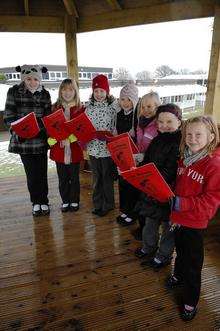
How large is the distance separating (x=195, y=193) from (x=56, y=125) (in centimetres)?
159

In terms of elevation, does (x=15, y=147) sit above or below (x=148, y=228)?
above

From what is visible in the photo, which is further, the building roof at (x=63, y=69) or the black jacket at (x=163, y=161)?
the building roof at (x=63, y=69)

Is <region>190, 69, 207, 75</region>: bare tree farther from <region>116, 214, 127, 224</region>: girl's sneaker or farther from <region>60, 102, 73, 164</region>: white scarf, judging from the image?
<region>116, 214, 127, 224</region>: girl's sneaker

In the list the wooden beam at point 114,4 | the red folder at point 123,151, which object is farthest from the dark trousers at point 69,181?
the wooden beam at point 114,4

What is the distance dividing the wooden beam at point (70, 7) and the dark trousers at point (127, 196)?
9.51 ft

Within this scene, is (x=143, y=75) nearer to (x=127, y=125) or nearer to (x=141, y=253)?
(x=127, y=125)

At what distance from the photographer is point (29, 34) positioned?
4.52m

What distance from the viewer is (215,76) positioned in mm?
3432

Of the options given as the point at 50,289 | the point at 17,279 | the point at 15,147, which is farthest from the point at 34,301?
the point at 15,147

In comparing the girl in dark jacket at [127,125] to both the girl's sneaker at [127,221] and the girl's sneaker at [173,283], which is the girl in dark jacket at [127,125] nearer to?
the girl's sneaker at [127,221]

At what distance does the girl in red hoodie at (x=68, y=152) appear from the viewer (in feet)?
9.61

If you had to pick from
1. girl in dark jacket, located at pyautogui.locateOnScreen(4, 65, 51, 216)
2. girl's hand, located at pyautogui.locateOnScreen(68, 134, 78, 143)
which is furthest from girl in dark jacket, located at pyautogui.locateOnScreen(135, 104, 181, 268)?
girl in dark jacket, located at pyautogui.locateOnScreen(4, 65, 51, 216)

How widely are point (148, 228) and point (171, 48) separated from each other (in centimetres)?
257

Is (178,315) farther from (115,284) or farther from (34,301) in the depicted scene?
(34,301)
